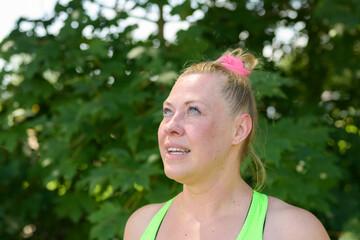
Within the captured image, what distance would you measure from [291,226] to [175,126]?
1.58 feet

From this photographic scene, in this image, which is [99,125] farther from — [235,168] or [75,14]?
[235,168]

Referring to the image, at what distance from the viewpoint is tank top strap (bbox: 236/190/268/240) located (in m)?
1.58

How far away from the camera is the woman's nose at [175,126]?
163 centimetres

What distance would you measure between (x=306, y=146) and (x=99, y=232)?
1418mm

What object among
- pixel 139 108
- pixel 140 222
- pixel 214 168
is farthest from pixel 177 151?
pixel 139 108

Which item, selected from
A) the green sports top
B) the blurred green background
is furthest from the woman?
the blurred green background

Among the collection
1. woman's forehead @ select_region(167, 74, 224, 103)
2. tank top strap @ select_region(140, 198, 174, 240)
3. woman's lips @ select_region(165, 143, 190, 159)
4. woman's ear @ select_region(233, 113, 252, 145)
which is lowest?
tank top strap @ select_region(140, 198, 174, 240)

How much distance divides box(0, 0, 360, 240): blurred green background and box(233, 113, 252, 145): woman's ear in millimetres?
868

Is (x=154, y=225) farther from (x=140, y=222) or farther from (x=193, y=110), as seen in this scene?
(x=193, y=110)

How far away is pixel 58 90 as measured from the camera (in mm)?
3877

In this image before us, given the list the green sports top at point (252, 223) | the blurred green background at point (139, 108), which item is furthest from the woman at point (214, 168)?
the blurred green background at point (139, 108)

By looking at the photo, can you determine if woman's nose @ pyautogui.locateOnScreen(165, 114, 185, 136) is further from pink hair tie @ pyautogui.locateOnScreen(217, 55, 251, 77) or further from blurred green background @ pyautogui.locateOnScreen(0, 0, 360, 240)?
blurred green background @ pyautogui.locateOnScreen(0, 0, 360, 240)

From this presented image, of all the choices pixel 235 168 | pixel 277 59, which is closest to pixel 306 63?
pixel 277 59

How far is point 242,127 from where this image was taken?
69.3 inches
